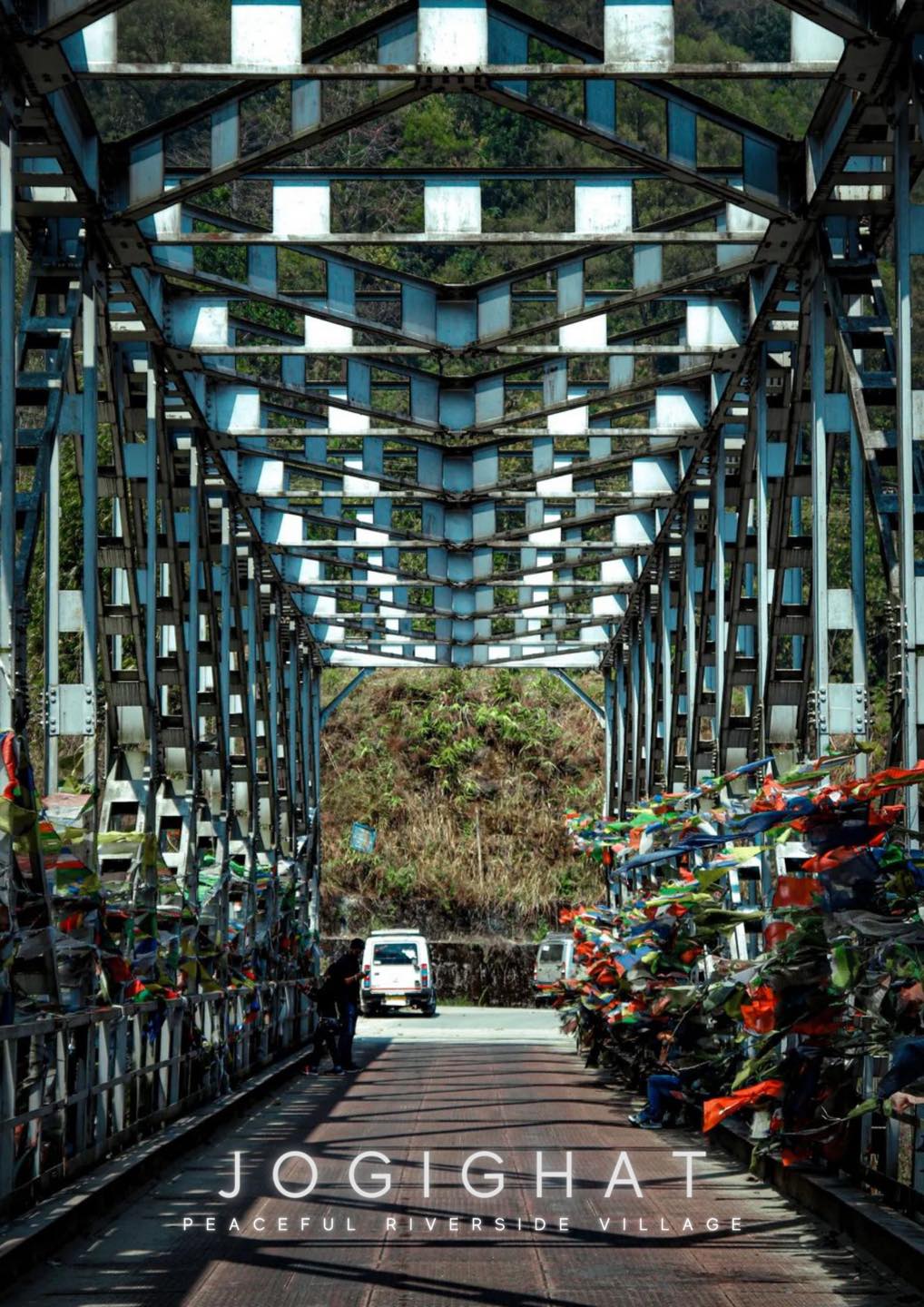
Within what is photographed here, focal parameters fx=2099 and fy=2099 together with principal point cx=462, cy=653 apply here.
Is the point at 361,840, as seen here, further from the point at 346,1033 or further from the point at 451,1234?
the point at 451,1234

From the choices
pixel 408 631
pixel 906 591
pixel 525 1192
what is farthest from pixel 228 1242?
pixel 408 631

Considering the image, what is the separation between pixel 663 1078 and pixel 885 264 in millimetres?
33877

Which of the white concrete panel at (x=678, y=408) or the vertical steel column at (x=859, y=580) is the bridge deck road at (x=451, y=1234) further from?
the white concrete panel at (x=678, y=408)

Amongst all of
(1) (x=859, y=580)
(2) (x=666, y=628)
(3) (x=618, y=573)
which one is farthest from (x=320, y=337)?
(3) (x=618, y=573)

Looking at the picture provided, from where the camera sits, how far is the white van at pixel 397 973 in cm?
4259

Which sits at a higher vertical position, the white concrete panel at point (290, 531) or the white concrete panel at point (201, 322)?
the white concrete panel at point (201, 322)

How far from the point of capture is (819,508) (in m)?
13.6

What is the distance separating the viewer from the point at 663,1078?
596 inches

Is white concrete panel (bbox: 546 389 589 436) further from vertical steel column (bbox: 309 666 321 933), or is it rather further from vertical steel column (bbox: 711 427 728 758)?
vertical steel column (bbox: 309 666 321 933)

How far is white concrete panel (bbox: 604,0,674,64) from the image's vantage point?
11.6 meters

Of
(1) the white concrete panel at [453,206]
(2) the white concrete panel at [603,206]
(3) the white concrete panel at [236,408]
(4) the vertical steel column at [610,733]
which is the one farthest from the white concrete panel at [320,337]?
(4) the vertical steel column at [610,733]

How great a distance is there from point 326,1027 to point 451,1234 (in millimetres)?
13893

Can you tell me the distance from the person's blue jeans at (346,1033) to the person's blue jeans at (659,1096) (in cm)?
824

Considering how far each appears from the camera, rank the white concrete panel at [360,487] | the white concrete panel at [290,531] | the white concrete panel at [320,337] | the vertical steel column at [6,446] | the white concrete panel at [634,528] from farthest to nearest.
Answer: the white concrete panel at [634,528], the white concrete panel at [290,531], the white concrete panel at [360,487], the white concrete panel at [320,337], the vertical steel column at [6,446]
